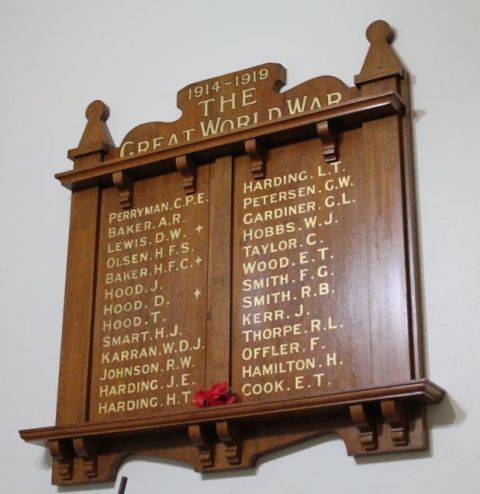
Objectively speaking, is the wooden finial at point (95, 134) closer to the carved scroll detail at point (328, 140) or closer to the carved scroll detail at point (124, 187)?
the carved scroll detail at point (124, 187)

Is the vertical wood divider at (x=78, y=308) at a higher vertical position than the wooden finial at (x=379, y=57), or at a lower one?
lower

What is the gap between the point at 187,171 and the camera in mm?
4723

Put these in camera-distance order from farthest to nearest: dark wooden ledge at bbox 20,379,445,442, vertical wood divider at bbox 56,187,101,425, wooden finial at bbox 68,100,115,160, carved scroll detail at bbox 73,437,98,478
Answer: wooden finial at bbox 68,100,115,160
vertical wood divider at bbox 56,187,101,425
carved scroll detail at bbox 73,437,98,478
dark wooden ledge at bbox 20,379,445,442

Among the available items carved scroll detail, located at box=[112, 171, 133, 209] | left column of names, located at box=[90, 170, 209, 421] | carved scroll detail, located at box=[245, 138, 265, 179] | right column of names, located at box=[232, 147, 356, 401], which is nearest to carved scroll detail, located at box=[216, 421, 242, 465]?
right column of names, located at box=[232, 147, 356, 401]

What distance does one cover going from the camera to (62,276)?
5.01 metres

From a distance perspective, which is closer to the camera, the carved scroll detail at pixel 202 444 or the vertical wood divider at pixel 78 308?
the carved scroll detail at pixel 202 444

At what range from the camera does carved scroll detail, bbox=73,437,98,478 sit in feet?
14.6

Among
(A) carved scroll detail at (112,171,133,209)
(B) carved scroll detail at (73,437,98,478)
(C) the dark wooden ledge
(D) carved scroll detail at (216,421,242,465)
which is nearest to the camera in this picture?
(C) the dark wooden ledge

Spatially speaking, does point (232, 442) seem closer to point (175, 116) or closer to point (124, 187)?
point (124, 187)

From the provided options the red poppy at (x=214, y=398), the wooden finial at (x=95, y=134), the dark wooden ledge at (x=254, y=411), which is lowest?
the dark wooden ledge at (x=254, y=411)

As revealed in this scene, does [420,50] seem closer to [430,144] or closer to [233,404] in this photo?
[430,144]

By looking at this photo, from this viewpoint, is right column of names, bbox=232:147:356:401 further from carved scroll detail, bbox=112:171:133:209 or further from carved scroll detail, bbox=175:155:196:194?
carved scroll detail, bbox=112:171:133:209

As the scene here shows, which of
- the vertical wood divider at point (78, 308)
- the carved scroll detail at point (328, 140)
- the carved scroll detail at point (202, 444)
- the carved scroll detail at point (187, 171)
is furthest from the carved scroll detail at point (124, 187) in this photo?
the carved scroll detail at point (202, 444)

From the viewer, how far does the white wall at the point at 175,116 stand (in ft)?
13.1
